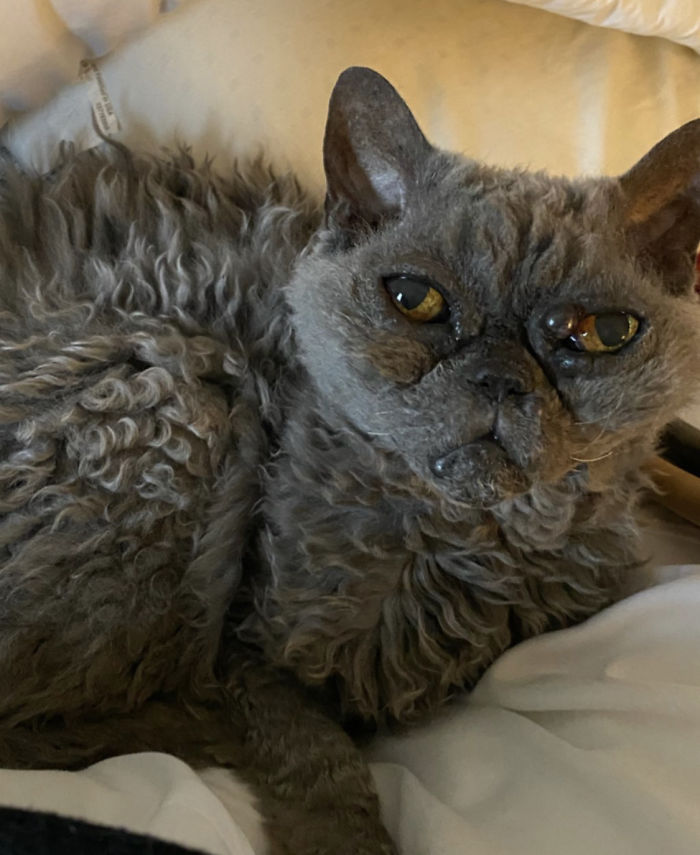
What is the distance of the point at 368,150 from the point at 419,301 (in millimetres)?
195

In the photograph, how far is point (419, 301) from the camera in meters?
0.73

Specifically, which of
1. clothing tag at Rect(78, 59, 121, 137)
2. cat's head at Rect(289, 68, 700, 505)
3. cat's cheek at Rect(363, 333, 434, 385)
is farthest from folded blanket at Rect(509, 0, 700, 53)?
cat's cheek at Rect(363, 333, 434, 385)

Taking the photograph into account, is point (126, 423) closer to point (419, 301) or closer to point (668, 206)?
point (419, 301)

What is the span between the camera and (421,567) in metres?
0.86

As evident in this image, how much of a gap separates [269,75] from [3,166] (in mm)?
369

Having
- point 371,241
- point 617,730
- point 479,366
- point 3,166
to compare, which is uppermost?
point 3,166

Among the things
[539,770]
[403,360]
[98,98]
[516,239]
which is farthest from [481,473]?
[98,98]

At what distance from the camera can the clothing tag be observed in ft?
3.64

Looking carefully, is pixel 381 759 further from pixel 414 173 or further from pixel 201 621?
pixel 414 173

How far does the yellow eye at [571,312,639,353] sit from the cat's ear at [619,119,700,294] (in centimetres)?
12

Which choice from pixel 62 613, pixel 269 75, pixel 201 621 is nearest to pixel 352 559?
pixel 201 621

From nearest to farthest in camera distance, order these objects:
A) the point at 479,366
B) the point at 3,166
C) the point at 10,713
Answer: the point at 479,366 < the point at 10,713 < the point at 3,166

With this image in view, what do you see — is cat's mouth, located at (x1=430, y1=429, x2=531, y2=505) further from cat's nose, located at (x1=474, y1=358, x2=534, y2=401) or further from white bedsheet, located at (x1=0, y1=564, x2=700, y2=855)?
white bedsheet, located at (x1=0, y1=564, x2=700, y2=855)

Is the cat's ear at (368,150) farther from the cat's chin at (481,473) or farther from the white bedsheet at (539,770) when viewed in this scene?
the white bedsheet at (539,770)
